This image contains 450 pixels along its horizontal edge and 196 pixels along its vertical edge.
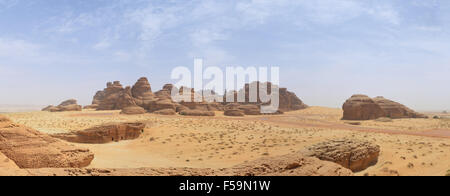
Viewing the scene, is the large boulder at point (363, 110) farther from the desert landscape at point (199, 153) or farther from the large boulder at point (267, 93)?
the desert landscape at point (199, 153)

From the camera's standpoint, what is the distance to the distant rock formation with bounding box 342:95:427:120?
161 feet

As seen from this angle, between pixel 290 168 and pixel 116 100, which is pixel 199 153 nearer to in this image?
pixel 290 168

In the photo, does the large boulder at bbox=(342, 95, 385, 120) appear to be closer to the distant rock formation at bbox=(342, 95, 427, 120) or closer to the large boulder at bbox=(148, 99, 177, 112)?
the distant rock formation at bbox=(342, 95, 427, 120)

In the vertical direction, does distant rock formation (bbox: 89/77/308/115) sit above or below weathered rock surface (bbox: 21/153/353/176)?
above

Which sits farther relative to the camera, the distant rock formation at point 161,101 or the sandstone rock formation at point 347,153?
the distant rock formation at point 161,101

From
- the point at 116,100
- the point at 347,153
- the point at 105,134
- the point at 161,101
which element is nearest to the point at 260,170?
the point at 347,153

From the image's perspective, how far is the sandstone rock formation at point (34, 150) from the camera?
30.4 ft

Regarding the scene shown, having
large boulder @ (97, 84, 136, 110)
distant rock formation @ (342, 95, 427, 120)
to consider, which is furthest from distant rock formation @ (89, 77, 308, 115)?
distant rock formation @ (342, 95, 427, 120)

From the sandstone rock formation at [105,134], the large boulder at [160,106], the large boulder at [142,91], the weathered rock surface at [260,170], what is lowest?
the sandstone rock formation at [105,134]

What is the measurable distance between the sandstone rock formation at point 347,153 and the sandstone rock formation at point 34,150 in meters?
9.40

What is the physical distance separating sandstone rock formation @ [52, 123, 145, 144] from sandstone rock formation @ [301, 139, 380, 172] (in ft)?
54.0

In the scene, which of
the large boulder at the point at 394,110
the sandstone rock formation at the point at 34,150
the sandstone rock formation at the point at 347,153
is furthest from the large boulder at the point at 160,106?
the sandstone rock formation at the point at 347,153
